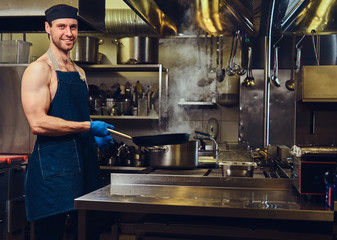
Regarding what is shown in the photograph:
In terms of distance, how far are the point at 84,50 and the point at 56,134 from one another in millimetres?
2262

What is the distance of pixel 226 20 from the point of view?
261 centimetres

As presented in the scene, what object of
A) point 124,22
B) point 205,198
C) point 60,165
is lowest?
point 205,198

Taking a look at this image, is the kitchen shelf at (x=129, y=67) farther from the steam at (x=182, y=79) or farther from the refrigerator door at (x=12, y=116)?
the refrigerator door at (x=12, y=116)

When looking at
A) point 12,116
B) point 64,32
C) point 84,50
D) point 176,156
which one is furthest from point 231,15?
point 12,116

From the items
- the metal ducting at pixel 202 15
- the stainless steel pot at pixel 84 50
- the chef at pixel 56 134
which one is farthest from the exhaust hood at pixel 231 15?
the stainless steel pot at pixel 84 50

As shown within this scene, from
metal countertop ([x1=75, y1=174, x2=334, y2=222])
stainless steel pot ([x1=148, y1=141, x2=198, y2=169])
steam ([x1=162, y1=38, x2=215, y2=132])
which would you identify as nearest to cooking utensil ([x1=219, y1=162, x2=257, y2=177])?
metal countertop ([x1=75, y1=174, x2=334, y2=222])

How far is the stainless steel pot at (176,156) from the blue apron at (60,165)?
1.83 ft

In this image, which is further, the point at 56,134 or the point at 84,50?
the point at 84,50

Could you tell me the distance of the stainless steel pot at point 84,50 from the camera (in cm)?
411

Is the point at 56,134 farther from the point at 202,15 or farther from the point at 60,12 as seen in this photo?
the point at 202,15

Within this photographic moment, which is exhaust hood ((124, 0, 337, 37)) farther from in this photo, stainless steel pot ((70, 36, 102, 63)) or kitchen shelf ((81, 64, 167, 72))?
stainless steel pot ((70, 36, 102, 63))

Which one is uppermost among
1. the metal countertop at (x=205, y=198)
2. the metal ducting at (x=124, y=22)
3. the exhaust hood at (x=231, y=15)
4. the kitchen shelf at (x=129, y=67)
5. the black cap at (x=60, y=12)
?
the metal ducting at (x=124, y=22)

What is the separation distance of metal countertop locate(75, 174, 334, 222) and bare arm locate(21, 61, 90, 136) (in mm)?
353

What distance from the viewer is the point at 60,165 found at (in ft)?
6.64
